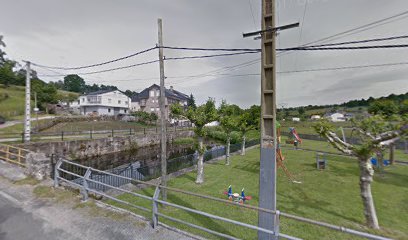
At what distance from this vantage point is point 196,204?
771cm

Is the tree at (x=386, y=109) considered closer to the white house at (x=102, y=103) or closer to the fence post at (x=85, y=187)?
the fence post at (x=85, y=187)

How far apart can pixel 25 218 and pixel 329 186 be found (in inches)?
466

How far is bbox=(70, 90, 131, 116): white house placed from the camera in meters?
51.8

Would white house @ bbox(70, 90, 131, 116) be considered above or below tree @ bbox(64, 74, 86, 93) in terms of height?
below

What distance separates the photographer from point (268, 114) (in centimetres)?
499

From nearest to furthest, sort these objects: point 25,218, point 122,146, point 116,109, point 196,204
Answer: point 25,218
point 196,204
point 122,146
point 116,109

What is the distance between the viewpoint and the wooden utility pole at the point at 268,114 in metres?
4.63

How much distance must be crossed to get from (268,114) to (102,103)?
180ft

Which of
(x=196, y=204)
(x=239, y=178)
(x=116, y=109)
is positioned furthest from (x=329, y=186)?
(x=116, y=109)

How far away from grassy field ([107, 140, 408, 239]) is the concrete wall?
1352 cm

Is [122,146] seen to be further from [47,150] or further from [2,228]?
[2,228]

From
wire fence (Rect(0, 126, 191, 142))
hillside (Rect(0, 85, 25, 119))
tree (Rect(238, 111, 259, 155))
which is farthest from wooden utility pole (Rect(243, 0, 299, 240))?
hillside (Rect(0, 85, 25, 119))

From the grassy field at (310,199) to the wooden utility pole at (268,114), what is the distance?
1598mm

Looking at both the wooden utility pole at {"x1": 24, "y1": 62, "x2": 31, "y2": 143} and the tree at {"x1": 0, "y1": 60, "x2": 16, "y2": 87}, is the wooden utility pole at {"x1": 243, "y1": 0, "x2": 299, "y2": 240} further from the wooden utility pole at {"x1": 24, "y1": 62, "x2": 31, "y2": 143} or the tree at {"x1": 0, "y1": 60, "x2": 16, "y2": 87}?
the tree at {"x1": 0, "y1": 60, "x2": 16, "y2": 87}
